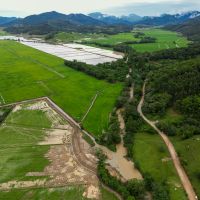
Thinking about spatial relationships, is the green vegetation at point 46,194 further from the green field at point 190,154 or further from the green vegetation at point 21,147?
the green field at point 190,154

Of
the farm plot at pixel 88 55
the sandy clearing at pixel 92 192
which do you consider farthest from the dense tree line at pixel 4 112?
the farm plot at pixel 88 55

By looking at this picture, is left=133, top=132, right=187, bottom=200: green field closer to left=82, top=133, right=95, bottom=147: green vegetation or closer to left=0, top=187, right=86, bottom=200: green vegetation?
left=82, top=133, right=95, bottom=147: green vegetation

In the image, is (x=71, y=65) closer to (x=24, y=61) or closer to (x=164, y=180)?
(x=24, y=61)

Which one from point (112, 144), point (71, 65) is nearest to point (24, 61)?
point (71, 65)

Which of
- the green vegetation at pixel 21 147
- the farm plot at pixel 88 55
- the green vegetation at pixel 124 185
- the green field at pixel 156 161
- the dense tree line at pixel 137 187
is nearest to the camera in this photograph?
the dense tree line at pixel 137 187

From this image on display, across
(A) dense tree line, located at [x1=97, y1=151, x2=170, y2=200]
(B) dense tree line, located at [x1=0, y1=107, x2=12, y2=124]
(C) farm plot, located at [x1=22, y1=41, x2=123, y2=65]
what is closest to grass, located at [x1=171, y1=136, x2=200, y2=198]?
(A) dense tree line, located at [x1=97, y1=151, x2=170, y2=200]

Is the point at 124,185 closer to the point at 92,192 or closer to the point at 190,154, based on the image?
the point at 92,192

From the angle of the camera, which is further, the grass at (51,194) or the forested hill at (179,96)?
the forested hill at (179,96)
